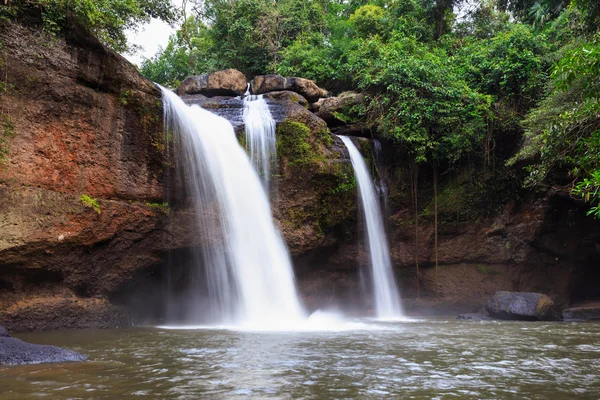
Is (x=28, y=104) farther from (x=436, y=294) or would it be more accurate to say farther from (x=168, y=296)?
(x=436, y=294)

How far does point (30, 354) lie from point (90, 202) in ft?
16.2

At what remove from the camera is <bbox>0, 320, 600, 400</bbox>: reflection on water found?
14.2 feet

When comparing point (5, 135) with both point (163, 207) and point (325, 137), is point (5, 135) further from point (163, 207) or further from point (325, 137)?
point (325, 137)

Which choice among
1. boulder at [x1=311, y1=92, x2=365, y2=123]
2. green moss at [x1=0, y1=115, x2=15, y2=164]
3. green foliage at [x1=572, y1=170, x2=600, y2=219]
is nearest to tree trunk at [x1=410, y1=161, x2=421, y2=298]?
boulder at [x1=311, y1=92, x2=365, y2=123]

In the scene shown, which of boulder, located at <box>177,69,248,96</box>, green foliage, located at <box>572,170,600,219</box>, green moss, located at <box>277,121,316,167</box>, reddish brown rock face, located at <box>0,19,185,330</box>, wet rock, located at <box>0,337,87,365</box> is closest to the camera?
wet rock, located at <box>0,337,87,365</box>

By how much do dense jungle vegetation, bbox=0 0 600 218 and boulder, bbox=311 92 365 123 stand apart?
1.01 feet

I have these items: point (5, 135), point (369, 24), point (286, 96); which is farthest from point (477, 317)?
point (369, 24)

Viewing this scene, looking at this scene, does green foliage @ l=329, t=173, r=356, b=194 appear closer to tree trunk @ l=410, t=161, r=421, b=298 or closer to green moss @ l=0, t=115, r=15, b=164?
tree trunk @ l=410, t=161, r=421, b=298

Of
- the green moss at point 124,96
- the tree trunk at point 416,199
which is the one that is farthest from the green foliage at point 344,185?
the green moss at point 124,96

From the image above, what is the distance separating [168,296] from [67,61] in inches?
245

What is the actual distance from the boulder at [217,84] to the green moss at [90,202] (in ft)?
25.9

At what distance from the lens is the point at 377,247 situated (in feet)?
49.8

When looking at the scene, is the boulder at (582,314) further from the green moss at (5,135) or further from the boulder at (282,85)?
the green moss at (5,135)

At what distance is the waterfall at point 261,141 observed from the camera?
44.3 ft
